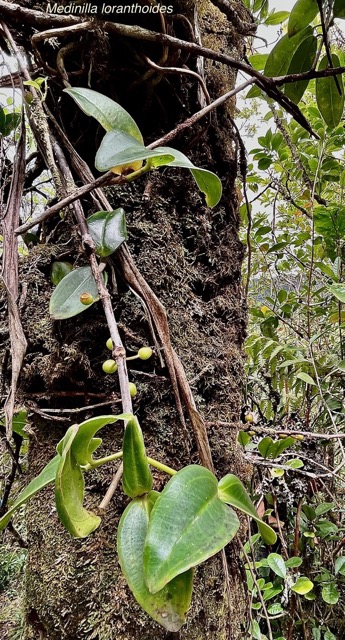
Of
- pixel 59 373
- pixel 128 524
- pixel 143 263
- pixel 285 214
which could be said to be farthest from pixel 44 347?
pixel 285 214

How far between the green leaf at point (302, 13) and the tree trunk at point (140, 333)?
0.39ft

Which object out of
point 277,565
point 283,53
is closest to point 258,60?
point 283,53

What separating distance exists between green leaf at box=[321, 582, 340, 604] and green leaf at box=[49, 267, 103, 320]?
0.84 m

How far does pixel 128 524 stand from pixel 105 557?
16 cm

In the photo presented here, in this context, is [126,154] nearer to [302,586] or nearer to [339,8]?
[339,8]

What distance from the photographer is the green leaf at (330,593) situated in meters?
0.81

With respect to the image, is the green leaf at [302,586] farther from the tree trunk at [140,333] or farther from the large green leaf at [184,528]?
the large green leaf at [184,528]

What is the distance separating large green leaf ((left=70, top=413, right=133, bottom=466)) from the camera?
9.0 inches

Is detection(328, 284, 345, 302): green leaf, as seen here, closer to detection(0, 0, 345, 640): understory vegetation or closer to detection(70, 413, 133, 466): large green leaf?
detection(0, 0, 345, 640): understory vegetation

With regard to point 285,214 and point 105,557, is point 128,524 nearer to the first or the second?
point 105,557

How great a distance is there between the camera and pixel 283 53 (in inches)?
19.4

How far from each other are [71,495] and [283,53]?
0.55 metres

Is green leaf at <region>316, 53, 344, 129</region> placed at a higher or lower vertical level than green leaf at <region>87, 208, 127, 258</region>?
higher

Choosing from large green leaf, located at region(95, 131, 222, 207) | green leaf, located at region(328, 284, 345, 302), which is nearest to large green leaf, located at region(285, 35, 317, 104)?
large green leaf, located at region(95, 131, 222, 207)
